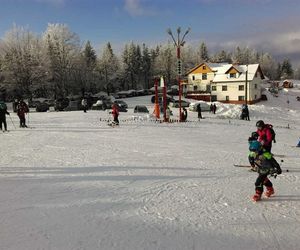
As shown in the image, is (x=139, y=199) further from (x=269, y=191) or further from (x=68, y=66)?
(x=68, y=66)

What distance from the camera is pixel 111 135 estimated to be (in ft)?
62.3

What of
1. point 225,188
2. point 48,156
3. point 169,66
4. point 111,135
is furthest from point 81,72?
point 225,188

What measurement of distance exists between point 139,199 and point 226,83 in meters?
63.7

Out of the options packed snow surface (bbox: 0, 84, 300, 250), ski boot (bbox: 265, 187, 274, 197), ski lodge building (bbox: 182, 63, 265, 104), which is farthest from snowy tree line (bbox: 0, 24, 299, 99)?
ski boot (bbox: 265, 187, 274, 197)

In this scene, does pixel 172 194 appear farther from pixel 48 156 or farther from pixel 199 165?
pixel 48 156

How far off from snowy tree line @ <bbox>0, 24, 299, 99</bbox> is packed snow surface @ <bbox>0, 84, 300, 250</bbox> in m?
49.3

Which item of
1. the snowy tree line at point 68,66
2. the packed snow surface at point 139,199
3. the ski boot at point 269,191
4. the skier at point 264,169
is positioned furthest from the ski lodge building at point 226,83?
the skier at point 264,169

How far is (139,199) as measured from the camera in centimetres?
820

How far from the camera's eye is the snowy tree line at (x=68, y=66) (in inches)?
2408

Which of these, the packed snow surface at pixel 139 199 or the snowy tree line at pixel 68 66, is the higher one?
the snowy tree line at pixel 68 66

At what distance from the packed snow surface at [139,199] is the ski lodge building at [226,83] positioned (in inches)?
2114

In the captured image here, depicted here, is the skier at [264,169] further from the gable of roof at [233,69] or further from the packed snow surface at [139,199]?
the gable of roof at [233,69]

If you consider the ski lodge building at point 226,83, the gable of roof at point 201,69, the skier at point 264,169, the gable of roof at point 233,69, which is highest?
the gable of roof at point 201,69

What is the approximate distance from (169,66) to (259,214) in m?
96.4
